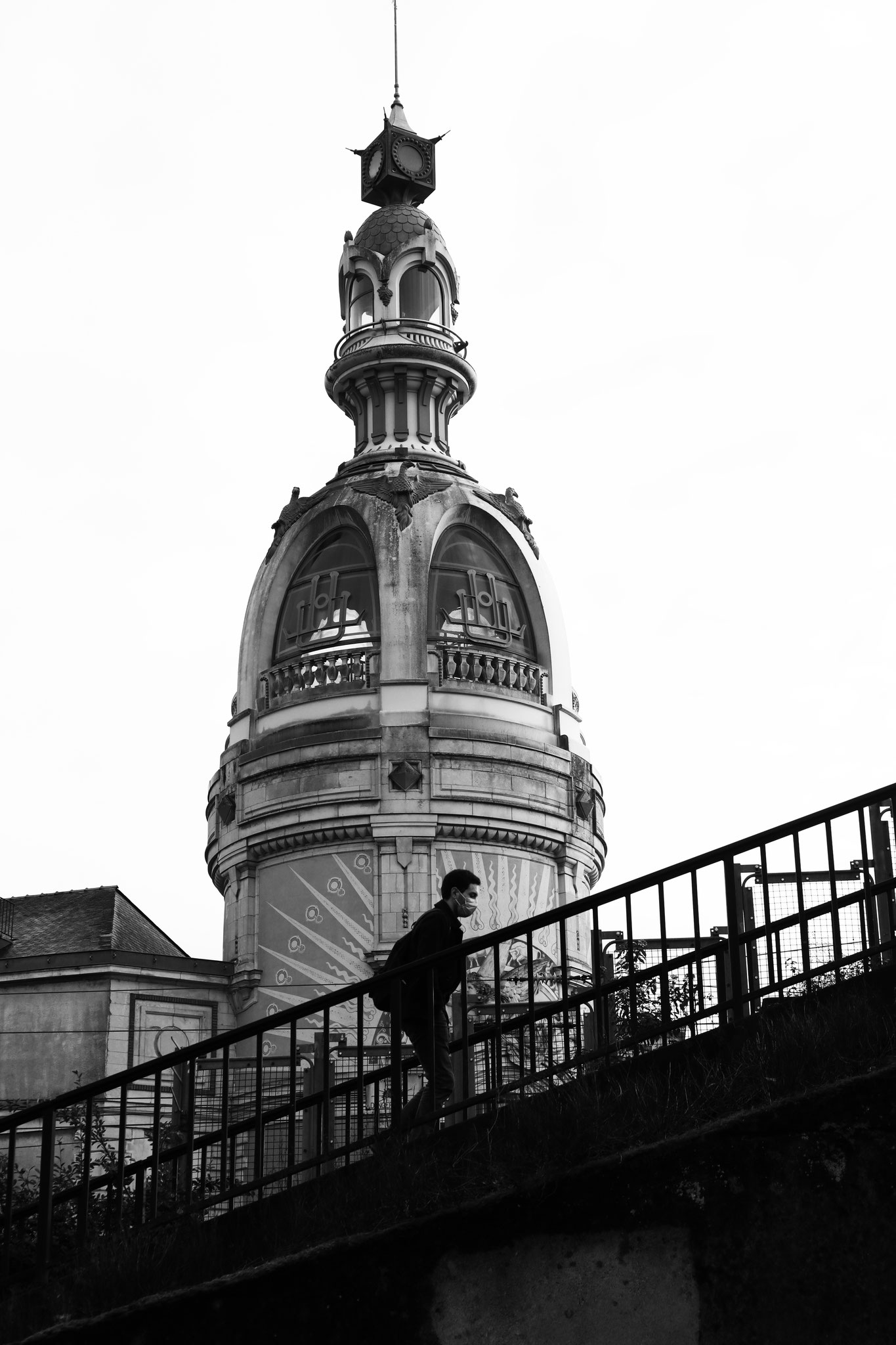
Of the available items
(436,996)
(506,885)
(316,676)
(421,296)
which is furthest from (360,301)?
(436,996)

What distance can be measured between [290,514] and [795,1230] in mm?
26352

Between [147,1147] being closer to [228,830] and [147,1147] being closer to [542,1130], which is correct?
[228,830]

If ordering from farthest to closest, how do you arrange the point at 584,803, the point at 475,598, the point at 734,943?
1. the point at 475,598
2. the point at 584,803
3. the point at 734,943

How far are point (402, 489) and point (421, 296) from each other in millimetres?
5352

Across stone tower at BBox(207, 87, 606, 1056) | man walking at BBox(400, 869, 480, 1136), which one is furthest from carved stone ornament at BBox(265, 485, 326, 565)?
man walking at BBox(400, 869, 480, 1136)

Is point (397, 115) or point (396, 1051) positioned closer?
point (396, 1051)

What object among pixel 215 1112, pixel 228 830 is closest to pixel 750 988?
pixel 215 1112

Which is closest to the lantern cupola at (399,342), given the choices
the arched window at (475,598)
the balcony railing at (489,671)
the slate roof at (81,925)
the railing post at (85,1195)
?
the arched window at (475,598)

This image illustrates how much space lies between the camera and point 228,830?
32500 mm

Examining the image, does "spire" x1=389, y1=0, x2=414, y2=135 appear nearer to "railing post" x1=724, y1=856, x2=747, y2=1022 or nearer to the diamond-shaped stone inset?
the diamond-shaped stone inset

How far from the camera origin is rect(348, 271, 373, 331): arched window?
36.2m

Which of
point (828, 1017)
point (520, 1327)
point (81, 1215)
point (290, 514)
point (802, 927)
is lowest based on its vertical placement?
point (520, 1327)

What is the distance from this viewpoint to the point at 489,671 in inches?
1264

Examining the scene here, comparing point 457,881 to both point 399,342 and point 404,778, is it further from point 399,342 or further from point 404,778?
point 399,342
